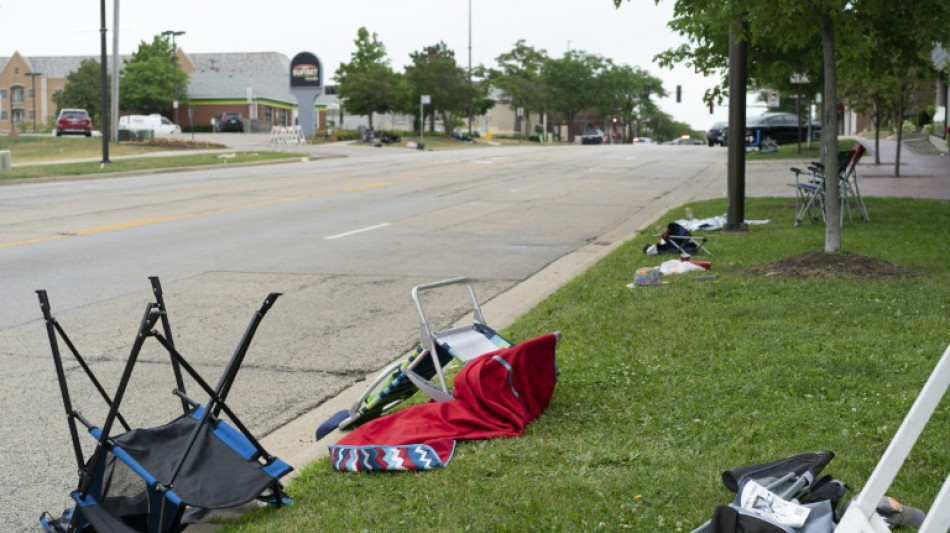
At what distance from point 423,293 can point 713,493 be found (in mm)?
6681

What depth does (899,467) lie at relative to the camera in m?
2.65

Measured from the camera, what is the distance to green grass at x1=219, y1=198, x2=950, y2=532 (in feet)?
13.9

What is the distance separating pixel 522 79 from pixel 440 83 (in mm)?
24787

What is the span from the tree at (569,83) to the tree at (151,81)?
36.7 metres

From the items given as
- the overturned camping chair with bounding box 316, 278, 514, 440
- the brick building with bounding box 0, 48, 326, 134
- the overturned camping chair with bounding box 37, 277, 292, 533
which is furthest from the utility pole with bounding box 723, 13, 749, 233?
the brick building with bounding box 0, 48, 326, 134

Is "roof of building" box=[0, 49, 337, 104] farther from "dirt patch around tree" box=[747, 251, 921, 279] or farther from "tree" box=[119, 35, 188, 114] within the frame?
"dirt patch around tree" box=[747, 251, 921, 279]

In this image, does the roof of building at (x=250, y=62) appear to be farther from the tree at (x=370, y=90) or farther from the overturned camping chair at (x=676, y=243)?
the overturned camping chair at (x=676, y=243)

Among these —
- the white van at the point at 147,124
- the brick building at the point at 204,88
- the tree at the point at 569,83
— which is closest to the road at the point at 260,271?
the white van at the point at 147,124

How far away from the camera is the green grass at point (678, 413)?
4.25 m

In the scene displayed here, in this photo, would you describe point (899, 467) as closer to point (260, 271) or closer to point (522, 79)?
point (260, 271)

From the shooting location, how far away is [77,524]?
4.21 m

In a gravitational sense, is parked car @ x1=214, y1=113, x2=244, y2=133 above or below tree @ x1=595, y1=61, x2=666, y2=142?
below

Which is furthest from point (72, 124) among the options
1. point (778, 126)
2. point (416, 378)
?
point (416, 378)

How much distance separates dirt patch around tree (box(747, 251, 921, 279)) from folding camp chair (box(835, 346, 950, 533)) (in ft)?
23.5
